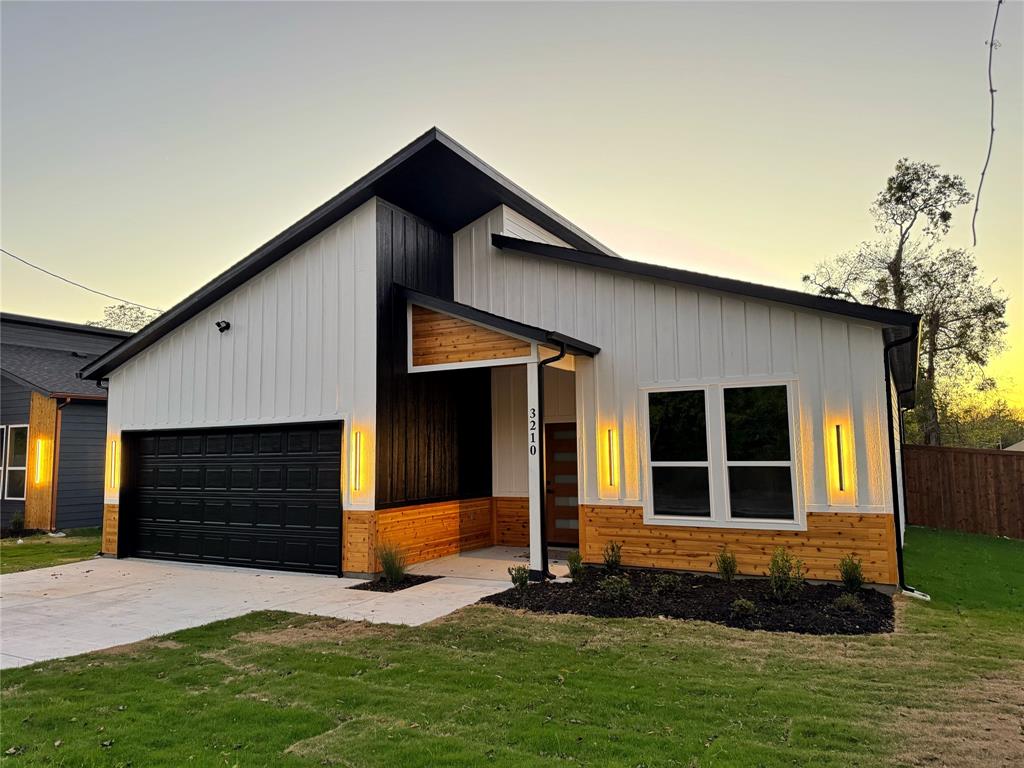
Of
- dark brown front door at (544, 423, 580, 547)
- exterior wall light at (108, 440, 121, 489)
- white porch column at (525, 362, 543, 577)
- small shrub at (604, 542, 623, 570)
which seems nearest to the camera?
white porch column at (525, 362, 543, 577)

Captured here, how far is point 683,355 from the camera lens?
8266 millimetres

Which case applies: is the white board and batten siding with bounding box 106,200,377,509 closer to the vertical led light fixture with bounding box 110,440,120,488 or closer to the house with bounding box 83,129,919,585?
the house with bounding box 83,129,919,585

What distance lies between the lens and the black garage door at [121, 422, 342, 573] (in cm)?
928

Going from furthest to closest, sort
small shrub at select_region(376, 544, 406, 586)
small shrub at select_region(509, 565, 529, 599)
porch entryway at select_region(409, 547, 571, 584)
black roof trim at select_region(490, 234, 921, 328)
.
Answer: porch entryway at select_region(409, 547, 571, 584) → small shrub at select_region(376, 544, 406, 586) → small shrub at select_region(509, 565, 529, 599) → black roof trim at select_region(490, 234, 921, 328)

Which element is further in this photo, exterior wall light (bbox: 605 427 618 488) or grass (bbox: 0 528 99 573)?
grass (bbox: 0 528 99 573)

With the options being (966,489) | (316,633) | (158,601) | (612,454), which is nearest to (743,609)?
(612,454)

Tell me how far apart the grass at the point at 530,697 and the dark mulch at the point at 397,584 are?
1789 millimetres

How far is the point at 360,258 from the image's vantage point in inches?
368

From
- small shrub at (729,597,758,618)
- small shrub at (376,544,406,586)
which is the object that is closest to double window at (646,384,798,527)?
small shrub at (729,597,758,618)

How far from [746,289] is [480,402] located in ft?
16.2

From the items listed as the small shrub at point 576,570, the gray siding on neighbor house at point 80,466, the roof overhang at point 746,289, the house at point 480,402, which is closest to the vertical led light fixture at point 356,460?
the house at point 480,402

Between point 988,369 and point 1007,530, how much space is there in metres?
12.1

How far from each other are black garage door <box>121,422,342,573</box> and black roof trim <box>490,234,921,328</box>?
13.3ft

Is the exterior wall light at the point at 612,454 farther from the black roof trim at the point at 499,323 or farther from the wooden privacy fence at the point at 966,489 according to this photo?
the wooden privacy fence at the point at 966,489
